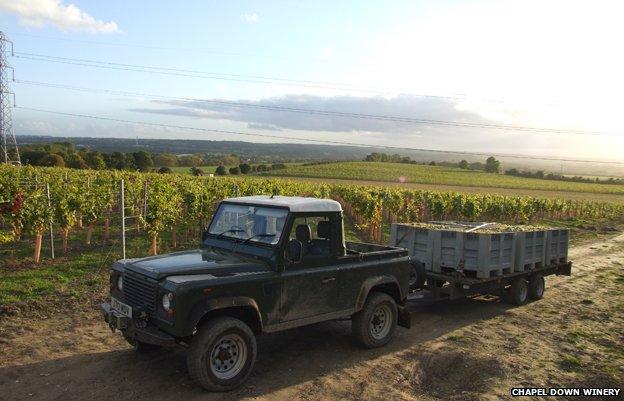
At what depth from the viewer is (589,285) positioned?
13.7m

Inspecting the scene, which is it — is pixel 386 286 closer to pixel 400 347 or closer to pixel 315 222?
pixel 400 347

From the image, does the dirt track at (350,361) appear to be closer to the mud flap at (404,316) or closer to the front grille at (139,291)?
the mud flap at (404,316)

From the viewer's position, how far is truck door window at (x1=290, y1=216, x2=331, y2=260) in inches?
277

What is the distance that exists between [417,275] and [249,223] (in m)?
4.33

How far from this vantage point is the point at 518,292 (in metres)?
11.1

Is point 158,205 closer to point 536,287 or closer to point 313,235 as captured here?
point 313,235

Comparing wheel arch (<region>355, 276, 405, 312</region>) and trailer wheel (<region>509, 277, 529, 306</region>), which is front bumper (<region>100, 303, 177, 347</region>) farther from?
trailer wheel (<region>509, 277, 529, 306</region>)

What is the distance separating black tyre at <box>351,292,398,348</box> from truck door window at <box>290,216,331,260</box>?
1260 millimetres

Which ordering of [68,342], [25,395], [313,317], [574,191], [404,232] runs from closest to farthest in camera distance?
[25,395], [313,317], [68,342], [404,232], [574,191]

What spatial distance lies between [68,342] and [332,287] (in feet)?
14.1

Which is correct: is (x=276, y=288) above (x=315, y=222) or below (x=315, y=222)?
below

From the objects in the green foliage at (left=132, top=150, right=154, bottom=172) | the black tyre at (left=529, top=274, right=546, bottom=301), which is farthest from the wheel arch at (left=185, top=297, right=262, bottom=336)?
the green foliage at (left=132, top=150, right=154, bottom=172)

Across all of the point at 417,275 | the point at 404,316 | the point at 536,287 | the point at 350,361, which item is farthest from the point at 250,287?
the point at 536,287

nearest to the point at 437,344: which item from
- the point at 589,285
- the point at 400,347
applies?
the point at 400,347
